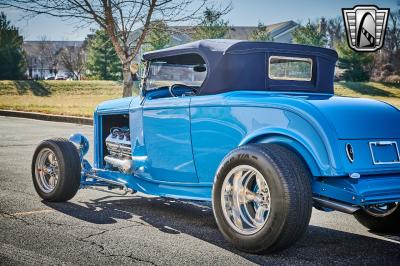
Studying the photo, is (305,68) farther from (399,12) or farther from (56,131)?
(399,12)

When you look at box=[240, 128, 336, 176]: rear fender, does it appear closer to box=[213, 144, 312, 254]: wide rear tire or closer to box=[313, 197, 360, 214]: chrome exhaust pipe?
box=[213, 144, 312, 254]: wide rear tire

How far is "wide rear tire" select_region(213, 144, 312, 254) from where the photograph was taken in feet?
10.9

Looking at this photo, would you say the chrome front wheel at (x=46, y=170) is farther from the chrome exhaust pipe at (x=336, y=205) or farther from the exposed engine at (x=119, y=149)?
the chrome exhaust pipe at (x=336, y=205)

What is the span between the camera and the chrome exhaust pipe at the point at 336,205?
336cm

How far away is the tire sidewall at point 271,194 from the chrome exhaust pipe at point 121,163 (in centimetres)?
145

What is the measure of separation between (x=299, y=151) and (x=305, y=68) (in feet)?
5.07

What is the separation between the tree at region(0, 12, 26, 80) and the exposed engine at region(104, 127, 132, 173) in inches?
1710

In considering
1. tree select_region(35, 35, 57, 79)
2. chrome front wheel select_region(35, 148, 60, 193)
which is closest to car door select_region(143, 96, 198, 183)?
chrome front wheel select_region(35, 148, 60, 193)

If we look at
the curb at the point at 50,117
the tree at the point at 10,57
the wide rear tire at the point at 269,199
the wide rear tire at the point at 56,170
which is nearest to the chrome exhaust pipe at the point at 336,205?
the wide rear tire at the point at 269,199

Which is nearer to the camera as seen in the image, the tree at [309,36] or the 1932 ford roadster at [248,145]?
the 1932 ford roadster at [248,145]

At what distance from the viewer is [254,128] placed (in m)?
3.84

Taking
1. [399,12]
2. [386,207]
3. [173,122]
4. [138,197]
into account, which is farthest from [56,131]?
[399,12]

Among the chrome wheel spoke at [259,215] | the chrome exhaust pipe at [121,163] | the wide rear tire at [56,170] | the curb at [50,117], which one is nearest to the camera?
the chrome wheel spoke at [259,215]

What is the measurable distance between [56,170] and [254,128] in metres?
2.67
